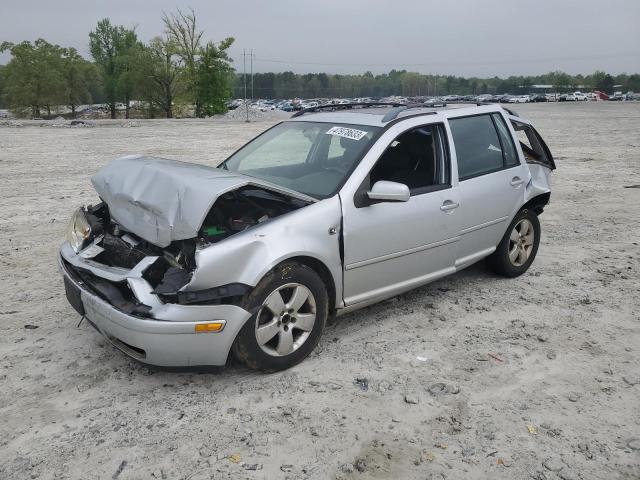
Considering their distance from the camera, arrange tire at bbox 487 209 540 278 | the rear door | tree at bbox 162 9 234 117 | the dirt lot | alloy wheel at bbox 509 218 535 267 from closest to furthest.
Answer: the dirt lot → the rear door → tire at bbox 487 209 540 278 → alloy wheel at bbox 509 218 535 267 → tree at bbox 162 9 234 117

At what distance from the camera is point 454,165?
15.1 ft

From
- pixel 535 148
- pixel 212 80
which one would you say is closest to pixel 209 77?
pixel 212 80

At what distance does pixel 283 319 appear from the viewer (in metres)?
3.54

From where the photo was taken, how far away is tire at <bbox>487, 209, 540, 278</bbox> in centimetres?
533

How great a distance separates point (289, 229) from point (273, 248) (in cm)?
20

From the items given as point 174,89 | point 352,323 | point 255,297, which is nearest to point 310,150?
point 352,323

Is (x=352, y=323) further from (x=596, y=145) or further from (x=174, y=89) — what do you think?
(x=174, y=89)

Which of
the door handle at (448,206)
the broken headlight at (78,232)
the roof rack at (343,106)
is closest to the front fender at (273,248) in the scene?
the door handle at (448,206)

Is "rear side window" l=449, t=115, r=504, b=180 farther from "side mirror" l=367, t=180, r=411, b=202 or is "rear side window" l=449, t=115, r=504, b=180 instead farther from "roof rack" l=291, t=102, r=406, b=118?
"side mirror" l=367, t=180, r=411, b=202

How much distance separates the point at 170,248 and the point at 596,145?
17506mm

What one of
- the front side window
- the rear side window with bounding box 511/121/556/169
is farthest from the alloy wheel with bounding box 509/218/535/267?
the front side window

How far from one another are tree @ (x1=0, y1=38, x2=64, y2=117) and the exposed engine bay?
71.1m

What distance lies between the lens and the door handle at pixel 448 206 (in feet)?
14.6

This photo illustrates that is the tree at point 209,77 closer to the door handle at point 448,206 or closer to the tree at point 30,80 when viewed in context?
the tree at point 30,80
